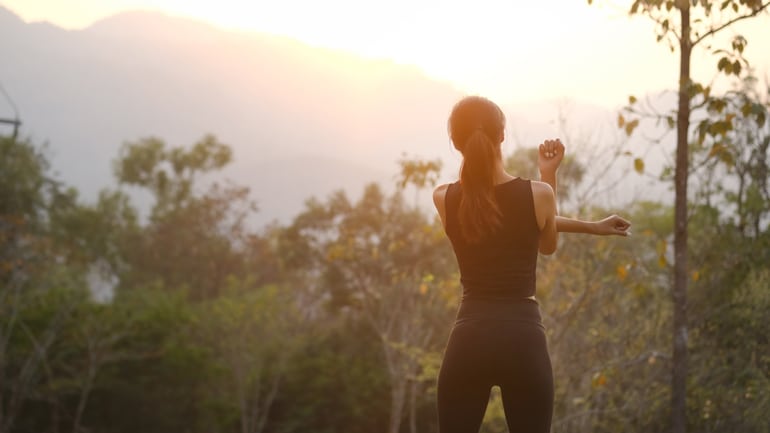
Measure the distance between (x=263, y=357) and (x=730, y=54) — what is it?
21.4m

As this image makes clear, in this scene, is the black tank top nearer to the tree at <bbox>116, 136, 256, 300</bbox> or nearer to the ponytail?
the ponytail

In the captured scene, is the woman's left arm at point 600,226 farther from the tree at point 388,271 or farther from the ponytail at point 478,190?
the tree at point 388,271

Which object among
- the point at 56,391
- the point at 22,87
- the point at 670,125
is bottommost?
the point at 56,391

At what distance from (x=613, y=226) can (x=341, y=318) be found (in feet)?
78.4

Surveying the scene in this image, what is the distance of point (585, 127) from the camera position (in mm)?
10195

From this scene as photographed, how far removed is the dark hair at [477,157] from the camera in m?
2.37

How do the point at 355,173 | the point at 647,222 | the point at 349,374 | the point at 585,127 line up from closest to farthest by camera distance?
1. the point at 585,127
2. the point at 349,374
3. the point at 647,222
4. the point at 355,173

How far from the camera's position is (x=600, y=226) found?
250 cm

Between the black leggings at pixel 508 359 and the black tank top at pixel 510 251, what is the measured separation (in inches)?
1.4

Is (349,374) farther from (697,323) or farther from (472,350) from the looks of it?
(472,350)

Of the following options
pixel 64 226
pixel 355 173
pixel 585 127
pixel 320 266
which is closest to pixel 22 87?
pixel 355 173

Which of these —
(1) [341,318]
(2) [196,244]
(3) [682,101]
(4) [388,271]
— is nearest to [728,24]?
(3) [682,101]

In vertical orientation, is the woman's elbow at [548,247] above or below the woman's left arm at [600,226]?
below

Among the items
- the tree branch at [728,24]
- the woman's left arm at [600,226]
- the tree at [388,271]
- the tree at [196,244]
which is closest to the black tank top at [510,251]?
the woman's left arm at [600,226]
